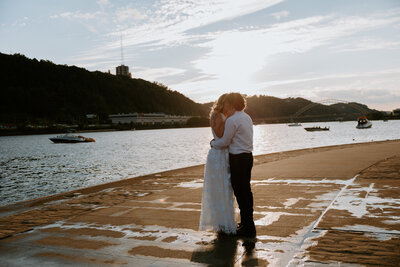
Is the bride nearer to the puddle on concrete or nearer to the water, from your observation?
the puddle on concrete

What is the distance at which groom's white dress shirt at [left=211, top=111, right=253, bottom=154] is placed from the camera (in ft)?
16.7

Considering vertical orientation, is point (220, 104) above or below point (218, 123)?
above

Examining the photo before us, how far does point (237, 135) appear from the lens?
5.14 metres

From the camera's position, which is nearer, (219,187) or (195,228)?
(219,187)

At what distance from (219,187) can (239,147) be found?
61 cm

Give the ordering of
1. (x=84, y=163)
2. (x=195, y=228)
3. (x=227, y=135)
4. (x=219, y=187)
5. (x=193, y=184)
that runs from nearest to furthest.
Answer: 1. (x=227, y=135)
2. (x=219, y=187)
3. (x=195, y=228)
4. (x=193, y=184)
5. (x=84, y=163)

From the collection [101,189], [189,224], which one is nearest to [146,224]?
[189,224]

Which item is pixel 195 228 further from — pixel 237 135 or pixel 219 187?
pixel 237 135

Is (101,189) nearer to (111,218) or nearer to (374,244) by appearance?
(111,218)

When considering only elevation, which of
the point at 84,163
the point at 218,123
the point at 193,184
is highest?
the point at 218,123

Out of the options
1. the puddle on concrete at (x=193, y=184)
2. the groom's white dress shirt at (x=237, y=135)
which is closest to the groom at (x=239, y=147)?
the groom's white dress shirt at (x=237, y=135)

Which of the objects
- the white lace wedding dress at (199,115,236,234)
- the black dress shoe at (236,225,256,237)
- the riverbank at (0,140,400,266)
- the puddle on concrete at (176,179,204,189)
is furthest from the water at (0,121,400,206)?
the black dress shoe at (236,225,256,237)

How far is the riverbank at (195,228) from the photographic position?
4320 millimetres

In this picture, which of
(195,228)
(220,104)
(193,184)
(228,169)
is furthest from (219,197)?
(193,184)
